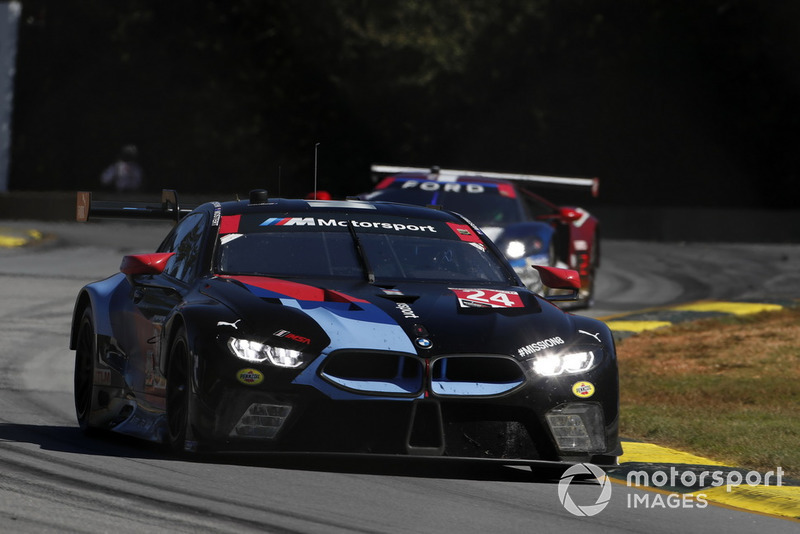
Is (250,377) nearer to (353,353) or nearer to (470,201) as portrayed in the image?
(353,353)

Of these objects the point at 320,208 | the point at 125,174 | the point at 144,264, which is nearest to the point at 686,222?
the point at 125,174

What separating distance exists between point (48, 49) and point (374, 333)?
30778mm

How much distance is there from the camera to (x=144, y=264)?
7805 mm

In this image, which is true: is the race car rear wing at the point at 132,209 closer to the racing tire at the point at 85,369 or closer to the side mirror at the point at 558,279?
the racing tire at the point at 85,369

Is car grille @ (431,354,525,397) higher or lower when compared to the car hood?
lower

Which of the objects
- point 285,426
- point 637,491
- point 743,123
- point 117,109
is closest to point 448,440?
point 285,426

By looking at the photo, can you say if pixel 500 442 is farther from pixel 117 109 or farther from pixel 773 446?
pixel 117 109

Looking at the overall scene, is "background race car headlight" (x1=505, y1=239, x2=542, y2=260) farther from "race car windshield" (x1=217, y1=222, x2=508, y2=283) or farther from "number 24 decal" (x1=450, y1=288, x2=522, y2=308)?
"number 24 decal" (x1=450, y1=288, x2=522, y2=308)

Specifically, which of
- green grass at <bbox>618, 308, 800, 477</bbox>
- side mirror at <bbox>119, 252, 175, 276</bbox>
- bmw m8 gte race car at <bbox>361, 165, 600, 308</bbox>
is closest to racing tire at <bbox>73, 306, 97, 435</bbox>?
side mirror at <bbox>119, 252, 175, 276</bbox>

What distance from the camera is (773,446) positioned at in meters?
8.48

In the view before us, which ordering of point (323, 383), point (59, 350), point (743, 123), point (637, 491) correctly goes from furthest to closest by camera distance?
point (743, 123) → point (59, 350) → point (637, 491) → point (323, 383)

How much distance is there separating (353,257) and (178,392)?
4.10ft

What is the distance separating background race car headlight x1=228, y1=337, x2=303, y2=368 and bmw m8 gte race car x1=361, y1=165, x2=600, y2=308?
27.4 feet

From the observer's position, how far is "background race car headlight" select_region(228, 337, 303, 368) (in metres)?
6.62
